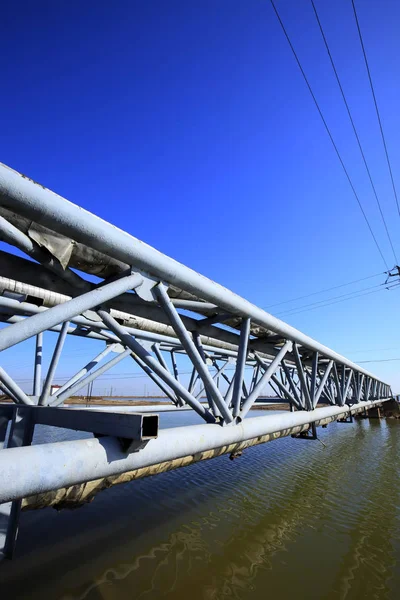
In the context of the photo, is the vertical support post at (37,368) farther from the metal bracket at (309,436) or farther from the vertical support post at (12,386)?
the metal bracket at (309,436)

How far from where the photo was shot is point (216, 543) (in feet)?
15.6

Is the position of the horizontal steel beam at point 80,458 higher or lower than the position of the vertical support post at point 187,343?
lower

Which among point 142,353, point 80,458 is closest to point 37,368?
point 142,353

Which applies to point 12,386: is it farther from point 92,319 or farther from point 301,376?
point 301,376

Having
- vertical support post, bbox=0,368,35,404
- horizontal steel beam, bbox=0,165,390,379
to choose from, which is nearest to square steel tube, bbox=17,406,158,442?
horizontal steel beam, bbox=0,165,390,379

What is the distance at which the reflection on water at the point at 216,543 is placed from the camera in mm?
3662

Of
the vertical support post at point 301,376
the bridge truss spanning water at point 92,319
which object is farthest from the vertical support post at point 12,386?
the vertical support post at point 301,376

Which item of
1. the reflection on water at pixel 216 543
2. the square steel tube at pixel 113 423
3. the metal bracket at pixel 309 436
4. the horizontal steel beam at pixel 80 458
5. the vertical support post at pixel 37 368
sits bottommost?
the reflection on water at pixel 216 543

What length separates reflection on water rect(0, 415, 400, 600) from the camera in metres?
3.66

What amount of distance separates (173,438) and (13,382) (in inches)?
157

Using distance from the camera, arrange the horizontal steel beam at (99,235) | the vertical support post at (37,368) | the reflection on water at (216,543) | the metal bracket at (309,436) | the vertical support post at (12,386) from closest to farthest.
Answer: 1. the horizontal steel beam at (99,235)
2. the reflection on water at (216,543)
3. the vertical support post at (12,386)
4. the vertical support post at (37,368)
5. the metal bracket at (309,436)

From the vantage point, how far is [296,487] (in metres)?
7.97

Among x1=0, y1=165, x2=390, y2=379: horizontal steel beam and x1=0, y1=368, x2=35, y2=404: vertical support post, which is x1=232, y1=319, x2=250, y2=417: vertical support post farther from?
x1=0, y1=368, x2=35, y2=404: vertical support post

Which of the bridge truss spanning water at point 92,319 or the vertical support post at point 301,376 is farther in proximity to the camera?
the vertical support post at point 301,376
